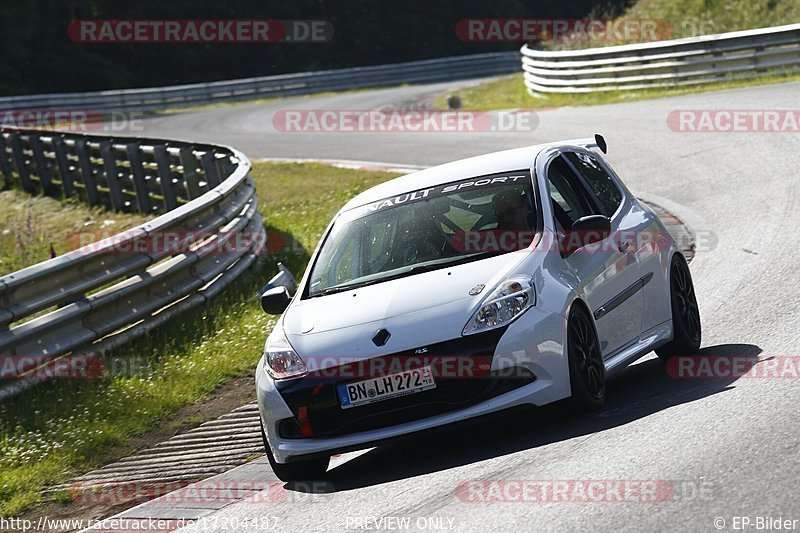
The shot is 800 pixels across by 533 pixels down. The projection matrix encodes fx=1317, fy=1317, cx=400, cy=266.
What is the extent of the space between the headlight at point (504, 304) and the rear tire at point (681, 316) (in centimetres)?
178

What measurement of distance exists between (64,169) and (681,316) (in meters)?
15.1

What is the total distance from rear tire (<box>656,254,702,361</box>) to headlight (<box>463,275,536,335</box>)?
1784 mm

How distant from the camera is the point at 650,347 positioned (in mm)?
8086

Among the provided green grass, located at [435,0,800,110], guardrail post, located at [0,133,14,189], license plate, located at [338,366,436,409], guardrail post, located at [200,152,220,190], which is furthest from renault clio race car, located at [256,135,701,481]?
green grass, located at [435,0,800,110]

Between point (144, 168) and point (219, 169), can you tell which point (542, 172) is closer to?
point (219, 169)

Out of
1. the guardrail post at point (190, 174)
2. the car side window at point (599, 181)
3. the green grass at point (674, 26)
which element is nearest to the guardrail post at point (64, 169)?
the guardrail post at point (190, 174)

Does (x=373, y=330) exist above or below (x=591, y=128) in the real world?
above

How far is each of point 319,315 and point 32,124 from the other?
110 ft

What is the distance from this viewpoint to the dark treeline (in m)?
49.2

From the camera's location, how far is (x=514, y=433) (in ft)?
23.5

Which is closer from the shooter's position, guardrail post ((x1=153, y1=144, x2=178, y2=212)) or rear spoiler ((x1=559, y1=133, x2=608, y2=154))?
rear spoiler ((x1=559, y1=133, x2=608, y2=154))

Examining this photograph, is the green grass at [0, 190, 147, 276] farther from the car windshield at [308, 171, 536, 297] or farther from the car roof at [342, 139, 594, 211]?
the car windshield at [308, 171, 536, 297]

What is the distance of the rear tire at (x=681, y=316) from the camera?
331 inches

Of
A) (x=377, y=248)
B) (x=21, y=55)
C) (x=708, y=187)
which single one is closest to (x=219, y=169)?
(x=708, y=187)
